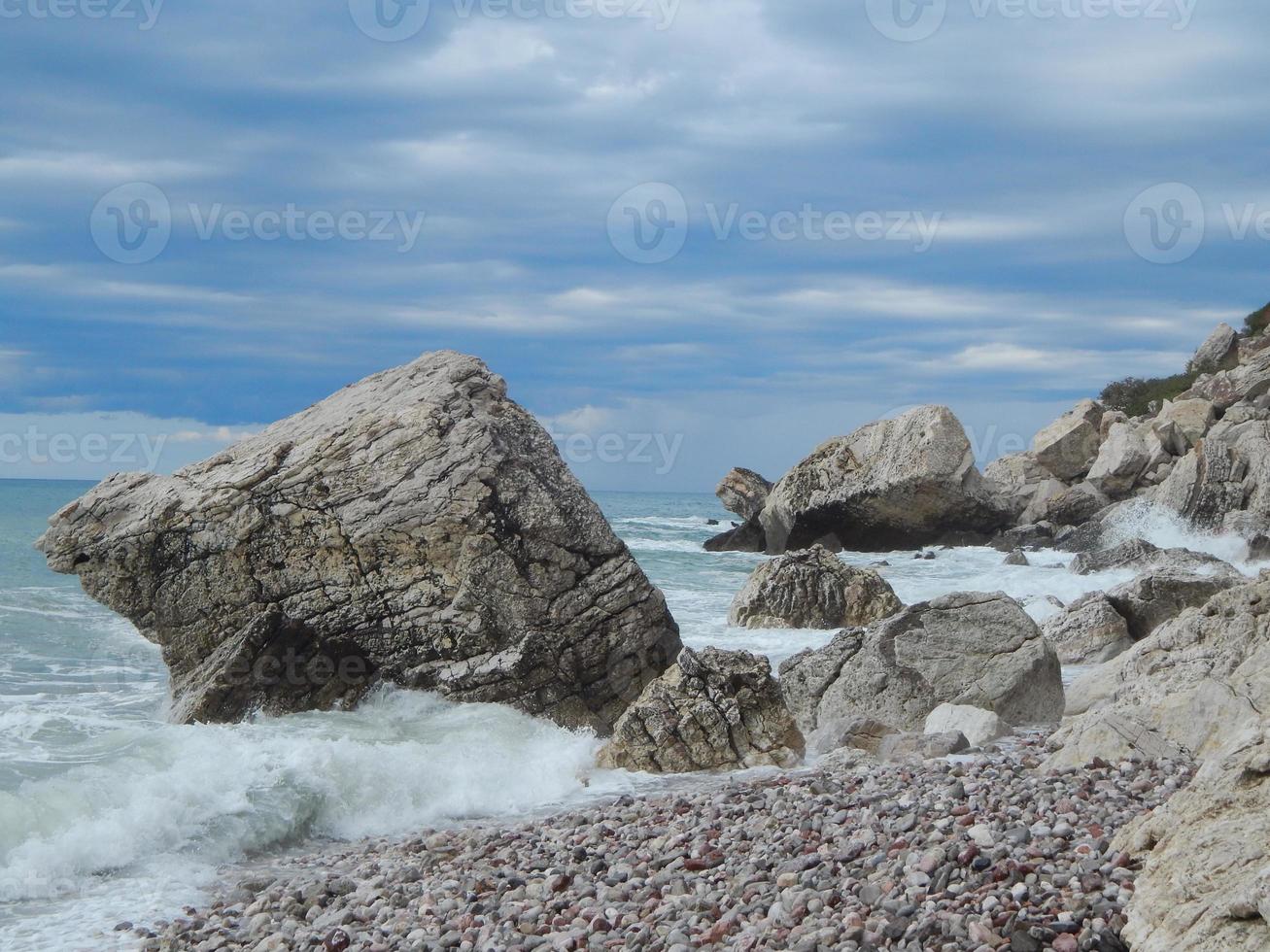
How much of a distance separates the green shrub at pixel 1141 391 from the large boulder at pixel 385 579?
204ft

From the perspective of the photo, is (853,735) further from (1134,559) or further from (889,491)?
(889,491)

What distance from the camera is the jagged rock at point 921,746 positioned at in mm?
11773

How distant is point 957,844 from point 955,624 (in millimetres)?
7848

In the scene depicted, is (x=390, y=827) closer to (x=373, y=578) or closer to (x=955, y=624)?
(x=373, y=578)

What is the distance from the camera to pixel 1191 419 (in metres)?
49.9

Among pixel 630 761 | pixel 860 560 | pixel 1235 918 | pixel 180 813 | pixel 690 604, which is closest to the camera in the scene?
pixel 1235 918

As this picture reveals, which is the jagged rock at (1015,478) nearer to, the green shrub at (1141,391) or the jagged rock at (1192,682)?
the green shrub at (1141,391)

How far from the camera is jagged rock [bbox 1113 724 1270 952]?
548cm

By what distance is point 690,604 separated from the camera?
1171 inches

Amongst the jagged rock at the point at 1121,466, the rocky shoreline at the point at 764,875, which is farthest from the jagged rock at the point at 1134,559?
the rocky shoreline at the point at 764,875

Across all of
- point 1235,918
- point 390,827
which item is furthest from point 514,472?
point 1235,918

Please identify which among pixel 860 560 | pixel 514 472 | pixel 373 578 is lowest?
pixel 860 560

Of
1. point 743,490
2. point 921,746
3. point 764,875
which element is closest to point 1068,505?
point 743,490

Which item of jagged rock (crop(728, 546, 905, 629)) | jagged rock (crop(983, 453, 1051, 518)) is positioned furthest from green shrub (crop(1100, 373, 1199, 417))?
jagged rock (crop(728, 546, 905, 629))
